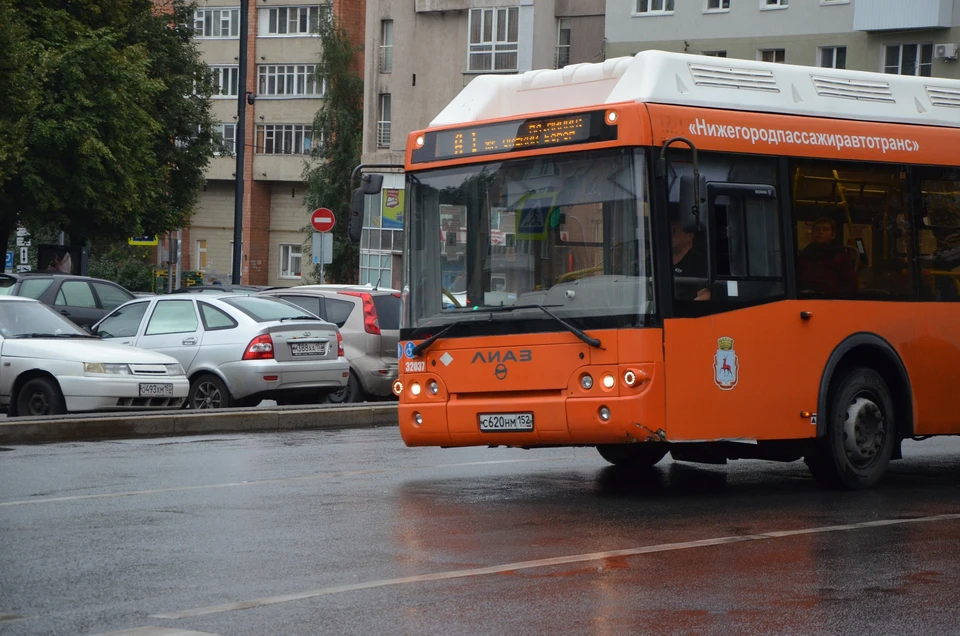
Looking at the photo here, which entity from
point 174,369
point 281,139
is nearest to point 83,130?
point 174,369

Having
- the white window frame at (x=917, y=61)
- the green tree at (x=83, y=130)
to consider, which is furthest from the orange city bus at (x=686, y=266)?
the white window frame at (x=917, y=61)

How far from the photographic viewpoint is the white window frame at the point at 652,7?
57.1 meters

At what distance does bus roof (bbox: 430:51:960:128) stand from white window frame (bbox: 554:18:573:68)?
50.0 meters

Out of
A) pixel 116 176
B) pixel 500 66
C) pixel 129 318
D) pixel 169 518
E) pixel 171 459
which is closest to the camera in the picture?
pixel 169 518

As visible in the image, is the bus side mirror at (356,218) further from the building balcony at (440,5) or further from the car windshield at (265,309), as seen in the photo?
the building balcony at (440,5)

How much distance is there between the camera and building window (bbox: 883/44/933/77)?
51781 mm

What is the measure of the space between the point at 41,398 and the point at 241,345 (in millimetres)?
2601

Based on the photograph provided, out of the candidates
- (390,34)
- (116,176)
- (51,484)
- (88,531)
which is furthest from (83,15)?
(88,531)

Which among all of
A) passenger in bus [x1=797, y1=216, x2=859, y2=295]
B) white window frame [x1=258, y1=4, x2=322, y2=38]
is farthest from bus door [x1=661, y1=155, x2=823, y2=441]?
white window frame [x1=258, y1=4, x2=322, y2=38]

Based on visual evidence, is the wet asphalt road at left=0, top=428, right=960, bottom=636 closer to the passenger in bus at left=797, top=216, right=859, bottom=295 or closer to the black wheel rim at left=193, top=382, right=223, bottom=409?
the passenger in bus at left=797, top=216, right=859, bottom=295

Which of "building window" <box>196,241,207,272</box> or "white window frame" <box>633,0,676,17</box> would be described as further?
"building window" <box>196,241,207,272</box>

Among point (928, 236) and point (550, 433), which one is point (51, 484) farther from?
point (928, 236)

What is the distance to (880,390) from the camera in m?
12.4

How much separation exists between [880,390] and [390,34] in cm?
6063
